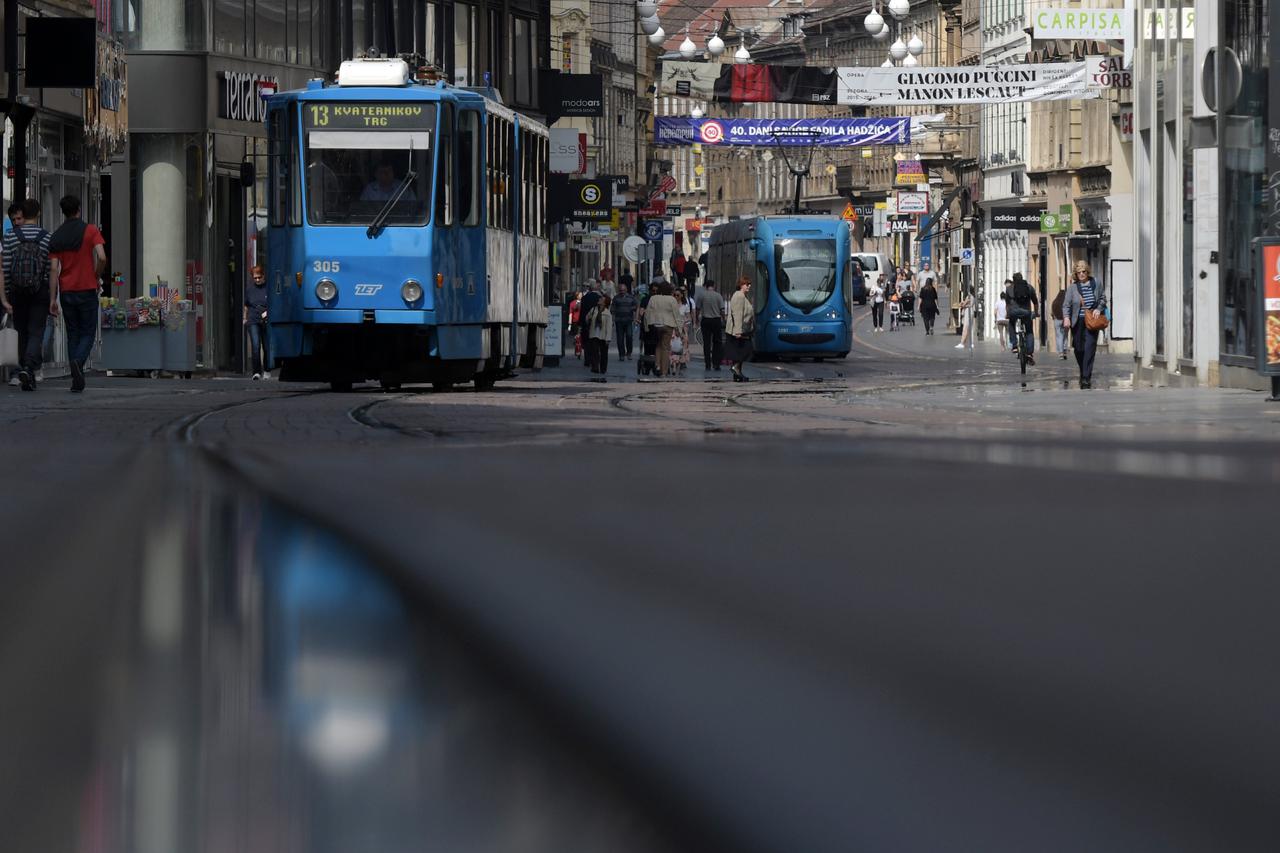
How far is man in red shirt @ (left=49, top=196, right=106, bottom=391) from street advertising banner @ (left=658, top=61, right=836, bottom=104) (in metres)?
32.3

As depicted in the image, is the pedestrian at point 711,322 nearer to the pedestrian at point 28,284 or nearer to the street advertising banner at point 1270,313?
the street advertising banner at point 1270,313

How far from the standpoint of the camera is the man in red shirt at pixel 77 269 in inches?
997

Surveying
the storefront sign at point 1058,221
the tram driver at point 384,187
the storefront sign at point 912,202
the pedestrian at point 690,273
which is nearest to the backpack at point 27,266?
the tram driver at point 384,187

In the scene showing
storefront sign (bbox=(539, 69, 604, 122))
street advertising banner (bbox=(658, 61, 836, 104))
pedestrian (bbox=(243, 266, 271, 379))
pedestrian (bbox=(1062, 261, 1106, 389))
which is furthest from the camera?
storefront sign (bbox=(539, 69, 604, 122))

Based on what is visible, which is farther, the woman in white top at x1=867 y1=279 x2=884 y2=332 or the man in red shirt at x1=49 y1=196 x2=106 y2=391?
the woman in white top at x1=867 y1=279 x2=884 y2=332

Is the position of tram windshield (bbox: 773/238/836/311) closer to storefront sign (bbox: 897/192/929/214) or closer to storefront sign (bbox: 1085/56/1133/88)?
storefront sign (bbox: 1085/56/1133/88)

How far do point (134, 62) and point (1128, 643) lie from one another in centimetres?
3417

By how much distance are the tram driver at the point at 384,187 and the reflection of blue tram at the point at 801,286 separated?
93.7 ft

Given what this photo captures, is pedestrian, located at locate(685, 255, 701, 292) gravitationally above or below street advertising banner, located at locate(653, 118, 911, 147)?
below

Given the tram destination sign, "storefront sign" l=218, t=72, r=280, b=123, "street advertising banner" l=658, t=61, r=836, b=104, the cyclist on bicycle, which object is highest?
"street advertising banner" l=658, t=61, r=836, b=104

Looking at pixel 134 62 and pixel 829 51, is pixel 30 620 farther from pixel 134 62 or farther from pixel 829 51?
pixel 829 51

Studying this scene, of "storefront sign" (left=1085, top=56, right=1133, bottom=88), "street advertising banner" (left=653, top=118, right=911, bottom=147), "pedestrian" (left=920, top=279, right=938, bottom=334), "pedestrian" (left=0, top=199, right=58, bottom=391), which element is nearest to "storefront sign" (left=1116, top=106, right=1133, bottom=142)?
"storefront sign" (left=1085, top=56, right=1133, bottom=88)

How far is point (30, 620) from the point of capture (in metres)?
7.45

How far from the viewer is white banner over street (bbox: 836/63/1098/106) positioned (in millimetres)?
49594
